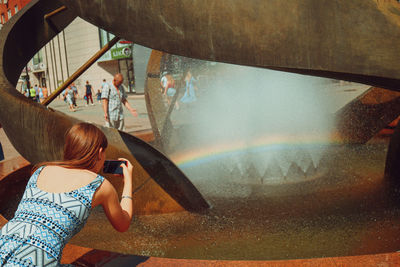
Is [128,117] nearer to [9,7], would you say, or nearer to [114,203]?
[114,203]

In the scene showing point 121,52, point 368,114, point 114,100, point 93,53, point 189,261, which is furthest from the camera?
point 93,53

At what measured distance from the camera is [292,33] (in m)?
2.26

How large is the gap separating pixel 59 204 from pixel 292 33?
1.56 m

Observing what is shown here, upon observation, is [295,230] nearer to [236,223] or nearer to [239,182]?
[236,223]

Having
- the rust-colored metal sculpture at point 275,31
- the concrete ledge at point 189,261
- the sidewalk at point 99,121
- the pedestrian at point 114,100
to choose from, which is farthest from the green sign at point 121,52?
the concrete ledge at point 189,261

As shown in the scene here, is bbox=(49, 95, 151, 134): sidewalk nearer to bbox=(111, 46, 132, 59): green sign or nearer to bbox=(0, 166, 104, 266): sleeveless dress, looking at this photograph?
bbox=(0, 166, 104, 266): sleeveless dress

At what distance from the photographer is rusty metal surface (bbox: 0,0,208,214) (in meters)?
3.44

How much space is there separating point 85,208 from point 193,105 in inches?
551

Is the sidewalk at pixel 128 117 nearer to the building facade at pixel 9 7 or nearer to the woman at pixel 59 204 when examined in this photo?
the woman at pixel 59 204

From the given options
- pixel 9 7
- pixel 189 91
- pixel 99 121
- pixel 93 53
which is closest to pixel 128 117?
pixel 99 121

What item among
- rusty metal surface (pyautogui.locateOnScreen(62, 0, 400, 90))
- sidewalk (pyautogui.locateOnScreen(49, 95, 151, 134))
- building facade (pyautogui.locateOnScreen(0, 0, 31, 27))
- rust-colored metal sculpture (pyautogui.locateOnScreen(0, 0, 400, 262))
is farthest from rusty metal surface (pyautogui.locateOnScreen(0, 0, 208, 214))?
building facade (pyautogui.locateOnScreen(0, 0, 31, 27))

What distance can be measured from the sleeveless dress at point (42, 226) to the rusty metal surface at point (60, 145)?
200 cm

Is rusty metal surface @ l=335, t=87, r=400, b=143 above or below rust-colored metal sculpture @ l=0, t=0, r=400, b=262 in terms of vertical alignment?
below

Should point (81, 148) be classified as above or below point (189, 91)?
above
